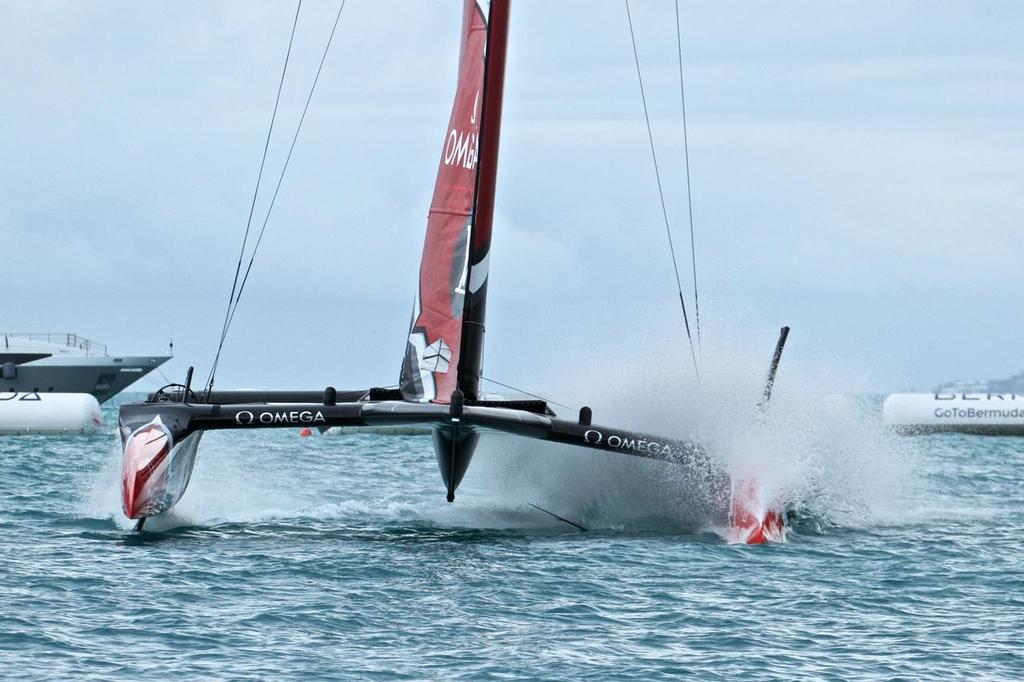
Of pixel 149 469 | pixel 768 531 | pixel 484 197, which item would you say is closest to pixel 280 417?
pixel 149 469

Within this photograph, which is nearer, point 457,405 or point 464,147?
point 457,405

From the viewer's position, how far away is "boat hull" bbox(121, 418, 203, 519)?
13.4 meters

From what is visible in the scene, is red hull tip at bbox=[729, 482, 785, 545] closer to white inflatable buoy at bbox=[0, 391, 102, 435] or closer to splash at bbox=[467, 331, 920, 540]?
splash at bbox=[467, 331, 920, 540]

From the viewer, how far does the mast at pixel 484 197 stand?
1430 cm

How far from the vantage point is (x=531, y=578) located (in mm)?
11484

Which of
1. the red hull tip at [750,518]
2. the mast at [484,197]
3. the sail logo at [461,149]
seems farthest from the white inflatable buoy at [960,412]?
the mast at [484,197]

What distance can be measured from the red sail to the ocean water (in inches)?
70.0

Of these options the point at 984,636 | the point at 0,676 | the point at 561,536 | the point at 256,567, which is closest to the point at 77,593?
the point at 256,567

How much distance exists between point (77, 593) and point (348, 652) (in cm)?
289

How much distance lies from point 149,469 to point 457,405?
3.35 m

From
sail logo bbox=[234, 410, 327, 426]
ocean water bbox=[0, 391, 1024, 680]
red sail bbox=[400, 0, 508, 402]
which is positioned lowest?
ocean water bbox=[0, 391, 1024, 680]

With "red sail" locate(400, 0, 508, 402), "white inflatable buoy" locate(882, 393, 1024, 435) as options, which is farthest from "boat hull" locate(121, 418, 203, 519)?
"white inflatable buoy" locate(882, 393, 1024, 435)

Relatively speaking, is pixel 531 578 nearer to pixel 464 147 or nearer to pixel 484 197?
pixel 484 197

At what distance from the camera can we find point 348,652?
879cm
